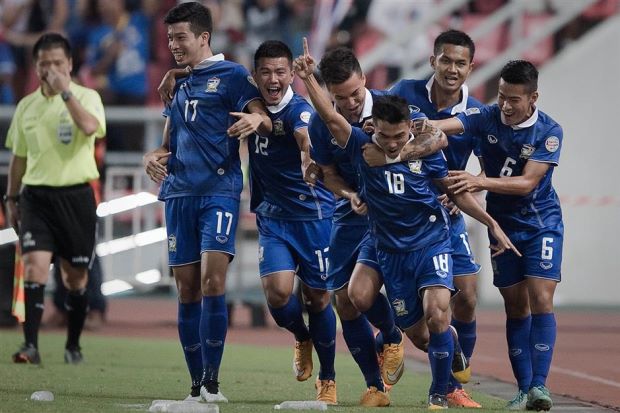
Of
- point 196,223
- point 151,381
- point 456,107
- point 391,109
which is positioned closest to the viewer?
point 391,109

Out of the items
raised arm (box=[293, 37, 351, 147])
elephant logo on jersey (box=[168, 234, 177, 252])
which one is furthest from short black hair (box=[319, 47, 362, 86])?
elephant logo on jersey (box=[168, 234, 177, 252])

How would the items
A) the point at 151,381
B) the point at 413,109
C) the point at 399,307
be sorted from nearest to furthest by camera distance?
the point at 399,307
the point at 413,109
the point at 151,381

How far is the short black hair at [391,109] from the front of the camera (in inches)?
315

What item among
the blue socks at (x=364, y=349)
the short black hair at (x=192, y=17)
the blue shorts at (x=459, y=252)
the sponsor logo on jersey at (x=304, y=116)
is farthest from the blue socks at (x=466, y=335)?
the short black hair at (x=192, y=17)

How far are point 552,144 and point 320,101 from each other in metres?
1.51

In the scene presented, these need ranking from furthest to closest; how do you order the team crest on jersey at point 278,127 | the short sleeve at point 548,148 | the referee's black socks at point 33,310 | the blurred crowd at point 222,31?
the blurred crowd at point 222,31 < the referee's black socks at point 33,310 < the team crest on jersey at point 278,127 < the short sleeve at point 548,148

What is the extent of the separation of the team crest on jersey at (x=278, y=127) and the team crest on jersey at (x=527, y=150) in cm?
151

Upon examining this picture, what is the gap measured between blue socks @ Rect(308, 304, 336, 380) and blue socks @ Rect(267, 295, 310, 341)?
10cm

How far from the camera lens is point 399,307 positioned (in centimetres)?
828

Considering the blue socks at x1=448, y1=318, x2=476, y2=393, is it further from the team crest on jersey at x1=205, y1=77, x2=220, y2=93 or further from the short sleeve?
the team crest on jersey at x1=205, y1=77, x2=220, y2=93

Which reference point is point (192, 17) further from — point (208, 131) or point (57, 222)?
point (57, 222)

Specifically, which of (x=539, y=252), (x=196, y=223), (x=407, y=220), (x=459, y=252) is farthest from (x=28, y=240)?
(x=539, y=252)

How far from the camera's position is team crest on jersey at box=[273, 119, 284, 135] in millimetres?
8852

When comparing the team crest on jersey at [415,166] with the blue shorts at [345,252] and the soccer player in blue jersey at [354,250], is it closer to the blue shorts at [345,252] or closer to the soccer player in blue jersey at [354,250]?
the soccer player in blue jersey at [354,250]
